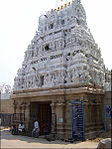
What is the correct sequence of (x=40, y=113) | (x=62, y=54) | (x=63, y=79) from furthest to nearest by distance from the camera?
(x=40, y=113) < (x=62, y=54) < (x=63, y=79)

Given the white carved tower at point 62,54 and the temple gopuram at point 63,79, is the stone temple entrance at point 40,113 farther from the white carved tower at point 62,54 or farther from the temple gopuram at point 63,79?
the white carved tower at point 62,54

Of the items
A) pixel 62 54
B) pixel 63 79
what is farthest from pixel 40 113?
pixel 62 54

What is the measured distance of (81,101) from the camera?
13.9 meters

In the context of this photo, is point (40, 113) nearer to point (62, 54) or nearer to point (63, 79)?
point (63, 79)

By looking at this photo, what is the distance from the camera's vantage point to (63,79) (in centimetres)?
1606

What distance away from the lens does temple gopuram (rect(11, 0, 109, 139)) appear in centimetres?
1446

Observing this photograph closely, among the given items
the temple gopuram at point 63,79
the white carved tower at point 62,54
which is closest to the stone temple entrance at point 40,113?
the temple gopuram at point 63,79

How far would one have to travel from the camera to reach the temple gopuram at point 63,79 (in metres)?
14.5

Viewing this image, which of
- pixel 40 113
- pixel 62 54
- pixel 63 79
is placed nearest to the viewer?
pixel 63 79

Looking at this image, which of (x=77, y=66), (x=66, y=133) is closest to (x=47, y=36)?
(x=77, y=66)

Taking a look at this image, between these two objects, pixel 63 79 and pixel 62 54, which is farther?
pixel 62 54

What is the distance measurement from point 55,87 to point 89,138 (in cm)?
575

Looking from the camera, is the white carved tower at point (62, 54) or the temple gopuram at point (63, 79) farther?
the white carved tower at point (62, 54)

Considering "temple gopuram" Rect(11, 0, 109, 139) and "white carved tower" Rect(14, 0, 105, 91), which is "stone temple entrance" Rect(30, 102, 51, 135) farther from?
"white carved tower" Rect(14, 0, 105, 91)
